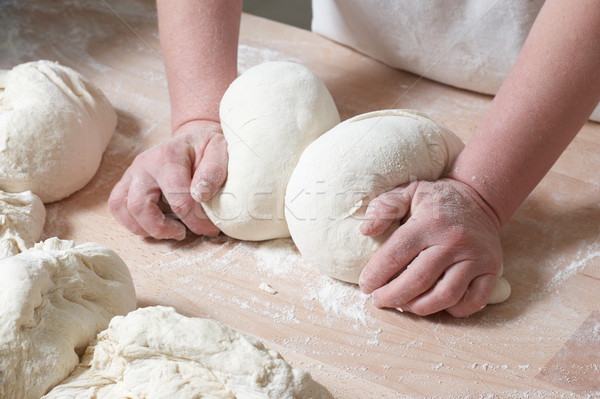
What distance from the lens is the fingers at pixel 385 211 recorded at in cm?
138

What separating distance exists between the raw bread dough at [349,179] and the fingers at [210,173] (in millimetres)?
159

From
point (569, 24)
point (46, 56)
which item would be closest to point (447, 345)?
point (569, 24)

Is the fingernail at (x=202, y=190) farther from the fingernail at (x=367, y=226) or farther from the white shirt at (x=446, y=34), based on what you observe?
the white shirt at (x=446, y=34)

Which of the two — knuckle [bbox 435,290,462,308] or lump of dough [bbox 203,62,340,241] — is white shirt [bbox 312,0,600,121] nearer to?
lump of dough [bbox 203,62,340,241]

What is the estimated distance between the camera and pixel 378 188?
1.42 meters

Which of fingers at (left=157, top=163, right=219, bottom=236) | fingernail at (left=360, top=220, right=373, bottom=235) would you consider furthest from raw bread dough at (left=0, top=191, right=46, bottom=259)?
fingernail at (left=360, top=220, right=373, bottom=235)

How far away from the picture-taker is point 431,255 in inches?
53.2

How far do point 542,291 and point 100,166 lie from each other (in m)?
1.12

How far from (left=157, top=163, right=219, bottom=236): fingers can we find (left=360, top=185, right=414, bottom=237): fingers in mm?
381

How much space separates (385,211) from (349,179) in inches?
3.8

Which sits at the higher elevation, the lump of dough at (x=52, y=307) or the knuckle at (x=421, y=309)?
the lump of dough at (x=52, y=307)

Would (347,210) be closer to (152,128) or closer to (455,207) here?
(455,207)

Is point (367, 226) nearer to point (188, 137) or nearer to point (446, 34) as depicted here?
point (188, 137)

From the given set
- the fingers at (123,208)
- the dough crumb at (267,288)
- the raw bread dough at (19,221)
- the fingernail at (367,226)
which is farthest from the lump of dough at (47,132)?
the fingernail at (367,226)
